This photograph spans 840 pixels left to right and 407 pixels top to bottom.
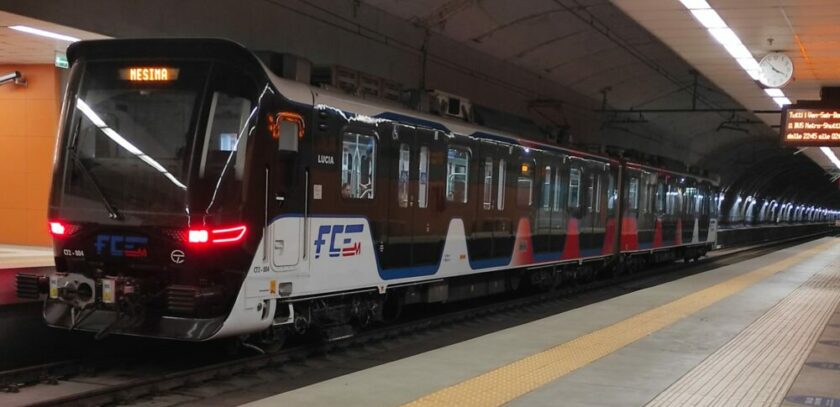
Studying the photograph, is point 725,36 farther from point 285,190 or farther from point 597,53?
point 597,53

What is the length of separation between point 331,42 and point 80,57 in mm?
8383

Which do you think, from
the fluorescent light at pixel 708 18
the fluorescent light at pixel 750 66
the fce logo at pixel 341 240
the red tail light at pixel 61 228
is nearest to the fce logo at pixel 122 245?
the red tail light at pixel 61 228

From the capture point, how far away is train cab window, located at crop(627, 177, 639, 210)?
1913 centimetres

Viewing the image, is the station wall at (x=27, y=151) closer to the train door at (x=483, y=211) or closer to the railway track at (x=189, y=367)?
the railway track at (x=189, y=367)

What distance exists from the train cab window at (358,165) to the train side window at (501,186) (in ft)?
12.3

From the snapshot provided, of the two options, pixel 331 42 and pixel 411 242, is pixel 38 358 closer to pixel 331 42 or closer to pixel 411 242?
pixel 411 242

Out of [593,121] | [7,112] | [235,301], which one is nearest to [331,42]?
[7,112]

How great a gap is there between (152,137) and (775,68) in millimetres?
12397

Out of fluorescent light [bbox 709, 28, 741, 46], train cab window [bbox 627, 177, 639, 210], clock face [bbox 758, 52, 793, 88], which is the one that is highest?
fluorescent light [bbox 709, 28, 741, 46]

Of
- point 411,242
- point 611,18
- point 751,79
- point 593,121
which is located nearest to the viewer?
point 411,242

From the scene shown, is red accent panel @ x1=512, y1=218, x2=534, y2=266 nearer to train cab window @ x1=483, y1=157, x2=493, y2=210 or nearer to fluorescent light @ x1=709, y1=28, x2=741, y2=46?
train cab window @ x1=483, y1=157, x2=493, y2=210

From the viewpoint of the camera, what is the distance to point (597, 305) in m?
11.8

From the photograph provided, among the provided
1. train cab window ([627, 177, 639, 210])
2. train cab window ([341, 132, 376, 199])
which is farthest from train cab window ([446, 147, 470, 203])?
train cab window ([627, 177, 639, 210])

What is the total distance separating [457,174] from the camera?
1146cm
